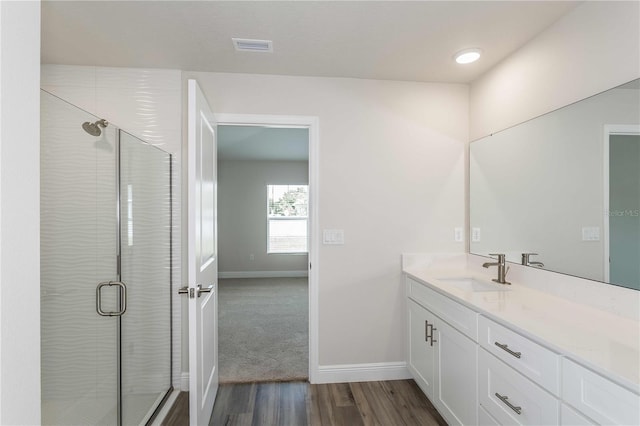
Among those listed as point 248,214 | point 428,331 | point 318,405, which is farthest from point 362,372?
point 248,214

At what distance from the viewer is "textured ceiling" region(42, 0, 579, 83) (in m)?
1.68

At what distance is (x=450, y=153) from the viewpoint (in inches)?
105

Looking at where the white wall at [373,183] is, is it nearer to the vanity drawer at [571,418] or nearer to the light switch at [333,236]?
the light switch at [333,236]

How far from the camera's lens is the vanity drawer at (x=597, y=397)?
924mm

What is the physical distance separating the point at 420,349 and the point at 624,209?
1.48m

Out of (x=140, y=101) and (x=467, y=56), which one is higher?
(x=467, y=56)

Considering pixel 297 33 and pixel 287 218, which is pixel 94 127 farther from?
pixel 287 218

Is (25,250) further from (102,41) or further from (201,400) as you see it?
(102,41)

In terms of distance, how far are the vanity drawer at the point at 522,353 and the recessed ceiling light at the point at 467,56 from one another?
5.53 feet

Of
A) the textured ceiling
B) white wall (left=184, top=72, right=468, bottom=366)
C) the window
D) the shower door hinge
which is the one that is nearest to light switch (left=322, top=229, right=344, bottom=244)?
white wall (left=184, top=72, right=468, bottom=366)

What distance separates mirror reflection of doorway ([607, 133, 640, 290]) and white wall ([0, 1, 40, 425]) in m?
2.16

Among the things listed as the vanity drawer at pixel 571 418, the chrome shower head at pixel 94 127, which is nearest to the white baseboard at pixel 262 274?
the chrome shower head at pixel 94 127

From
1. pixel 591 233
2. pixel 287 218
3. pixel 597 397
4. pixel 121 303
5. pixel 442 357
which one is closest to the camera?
pixel 597 397

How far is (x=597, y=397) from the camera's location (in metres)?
1.02
